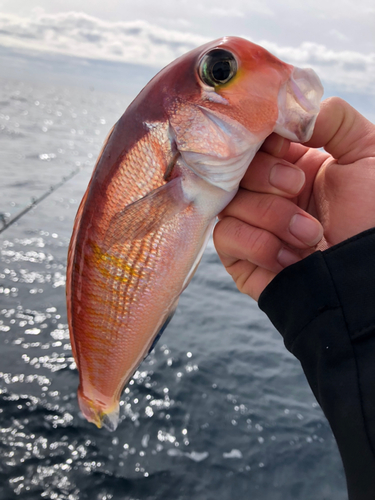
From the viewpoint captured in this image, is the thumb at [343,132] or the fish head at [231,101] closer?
the fish head at [231,101]

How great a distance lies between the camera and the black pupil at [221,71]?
130 cm

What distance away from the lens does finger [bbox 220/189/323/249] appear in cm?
164

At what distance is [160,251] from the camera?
143 centimetres

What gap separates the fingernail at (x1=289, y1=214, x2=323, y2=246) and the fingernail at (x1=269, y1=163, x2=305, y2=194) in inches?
5.1

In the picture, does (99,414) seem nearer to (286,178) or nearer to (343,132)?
(286,178)

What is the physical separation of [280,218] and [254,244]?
0.54ft

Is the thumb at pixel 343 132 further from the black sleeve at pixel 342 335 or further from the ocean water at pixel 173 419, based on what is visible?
the ocean water at pixel 173 419

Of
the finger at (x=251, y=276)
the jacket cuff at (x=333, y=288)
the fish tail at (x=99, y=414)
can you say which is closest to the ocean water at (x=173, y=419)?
the fish tail at (x=99, y=414)

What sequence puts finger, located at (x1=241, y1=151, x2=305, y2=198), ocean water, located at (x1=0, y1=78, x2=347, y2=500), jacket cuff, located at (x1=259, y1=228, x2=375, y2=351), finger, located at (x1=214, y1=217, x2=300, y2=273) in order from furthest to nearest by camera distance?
ocean water, located at (x1=0, y1=78, x2=347, y2=500)
finger, located at (x1=214, y1=217, x2=300, y2=273)
finger, located at (x1=241, y1=151, x2=305, y2=198)
jacket cuff, located at (x1=259, y1=228, x2=375, y2=351)

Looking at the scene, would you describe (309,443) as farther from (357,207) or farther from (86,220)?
(86,220)

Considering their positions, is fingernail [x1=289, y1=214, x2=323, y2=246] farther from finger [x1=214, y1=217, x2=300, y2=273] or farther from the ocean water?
the ocean water

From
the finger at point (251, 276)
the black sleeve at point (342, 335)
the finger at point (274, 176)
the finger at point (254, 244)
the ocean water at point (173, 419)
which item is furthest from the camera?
the ocean water at point (173, 419)

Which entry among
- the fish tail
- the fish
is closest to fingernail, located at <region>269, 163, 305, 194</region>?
the fish

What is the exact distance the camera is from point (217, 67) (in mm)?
1300
